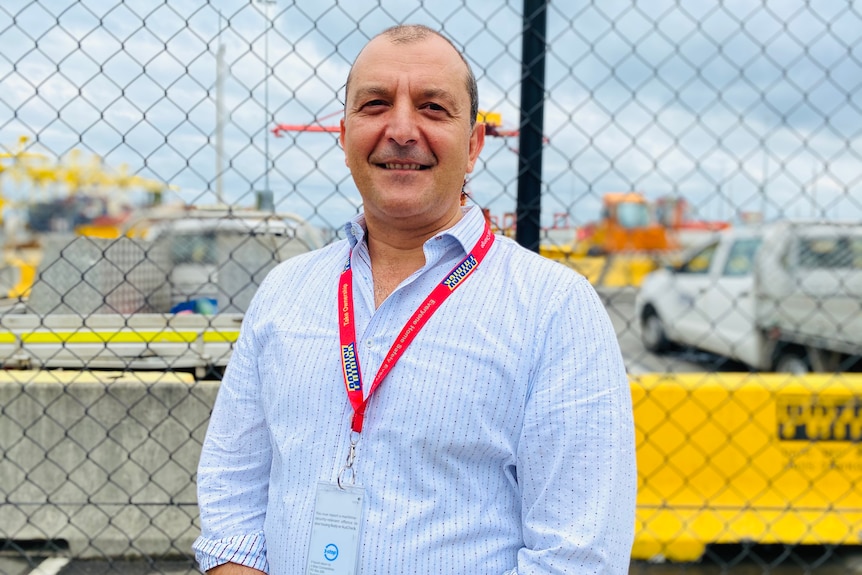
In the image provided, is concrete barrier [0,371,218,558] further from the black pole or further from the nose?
the nose

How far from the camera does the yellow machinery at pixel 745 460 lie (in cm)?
373

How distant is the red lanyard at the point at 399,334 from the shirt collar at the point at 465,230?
2 centimetres

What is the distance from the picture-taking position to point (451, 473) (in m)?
1.42

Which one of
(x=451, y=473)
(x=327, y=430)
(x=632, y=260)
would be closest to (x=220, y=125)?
(x=327, y=430)

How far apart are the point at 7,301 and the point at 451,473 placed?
17.0 ft

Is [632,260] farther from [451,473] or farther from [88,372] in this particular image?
[451,473]

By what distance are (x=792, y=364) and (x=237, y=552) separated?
671cm

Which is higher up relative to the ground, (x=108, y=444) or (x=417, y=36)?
(x=417, y=36)

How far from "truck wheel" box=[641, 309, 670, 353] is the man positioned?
9904 millimetres

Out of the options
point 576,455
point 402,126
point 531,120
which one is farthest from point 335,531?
point 531,120

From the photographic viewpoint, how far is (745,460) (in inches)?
153

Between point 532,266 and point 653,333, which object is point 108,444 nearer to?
point 532,266

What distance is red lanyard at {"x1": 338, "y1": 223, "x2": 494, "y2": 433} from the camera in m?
1.46

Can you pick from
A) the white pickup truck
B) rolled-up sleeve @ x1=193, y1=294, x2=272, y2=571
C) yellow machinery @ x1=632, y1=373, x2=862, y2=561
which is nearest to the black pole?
rolled-up sleeve @ x1=193, y1=294, x2=272, y2=571
